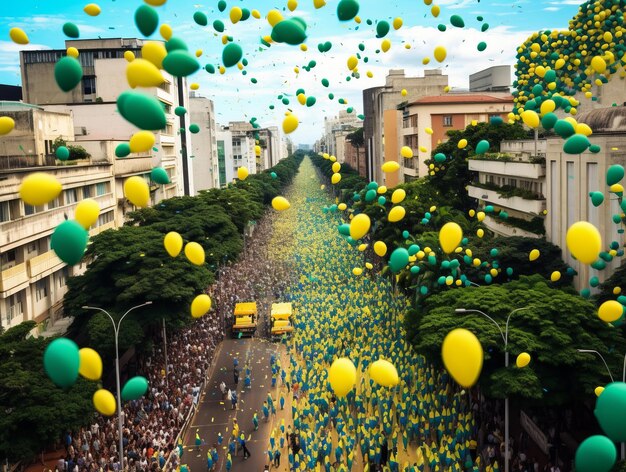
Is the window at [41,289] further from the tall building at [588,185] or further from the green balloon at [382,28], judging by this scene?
the green balloon at [382,28]

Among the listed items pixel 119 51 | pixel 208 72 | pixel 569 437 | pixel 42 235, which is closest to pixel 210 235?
pixel 42 235

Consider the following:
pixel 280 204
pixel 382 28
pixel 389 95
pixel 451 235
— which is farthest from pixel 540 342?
pixel 389 95

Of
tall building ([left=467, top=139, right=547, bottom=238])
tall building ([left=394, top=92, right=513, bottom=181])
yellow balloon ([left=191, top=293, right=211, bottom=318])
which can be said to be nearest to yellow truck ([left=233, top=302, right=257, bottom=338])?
tall building ([left=467, top=139, right=547, bottom=238])

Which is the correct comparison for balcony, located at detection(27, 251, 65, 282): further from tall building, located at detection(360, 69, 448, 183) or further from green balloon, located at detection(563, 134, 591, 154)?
tall building, located at detection(360, 69, 448, 183)

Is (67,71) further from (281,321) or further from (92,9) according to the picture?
(281,321)

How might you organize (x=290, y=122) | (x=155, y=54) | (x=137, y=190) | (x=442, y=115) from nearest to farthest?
1. (x=155, y=54)
2. (x=137, y=190)
3. (x=290, y=122)
4. (x=442, y=115)

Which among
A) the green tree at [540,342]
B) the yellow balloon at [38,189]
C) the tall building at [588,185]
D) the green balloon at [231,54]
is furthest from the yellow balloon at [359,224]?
the tall building at [588,185]
